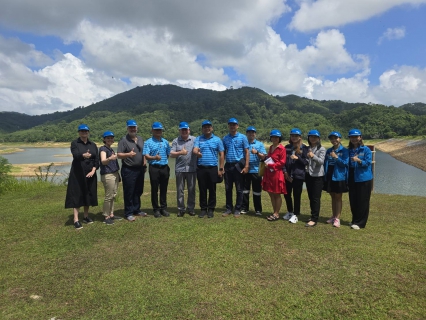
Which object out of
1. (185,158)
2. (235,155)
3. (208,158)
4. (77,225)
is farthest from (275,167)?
(77,225)

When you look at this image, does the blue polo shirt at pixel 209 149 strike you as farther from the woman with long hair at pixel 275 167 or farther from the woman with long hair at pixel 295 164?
the woman with long hair at pixel 295 164

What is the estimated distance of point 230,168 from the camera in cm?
609

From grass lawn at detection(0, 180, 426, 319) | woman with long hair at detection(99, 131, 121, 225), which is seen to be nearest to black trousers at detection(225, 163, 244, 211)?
grass lawn at detection(0, 180, 426, 319)

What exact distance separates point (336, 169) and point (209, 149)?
2.64 metres

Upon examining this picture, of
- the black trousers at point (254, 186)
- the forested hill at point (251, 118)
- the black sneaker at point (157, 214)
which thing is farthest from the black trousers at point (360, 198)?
the forested hill at point (251, 118)

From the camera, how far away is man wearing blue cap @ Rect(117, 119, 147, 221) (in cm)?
573

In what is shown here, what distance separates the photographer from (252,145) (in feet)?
20.0

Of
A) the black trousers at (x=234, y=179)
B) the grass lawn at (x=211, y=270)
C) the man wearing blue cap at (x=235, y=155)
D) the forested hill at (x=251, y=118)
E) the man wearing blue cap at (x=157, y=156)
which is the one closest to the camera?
the grass lawn at (x=211, y=270)

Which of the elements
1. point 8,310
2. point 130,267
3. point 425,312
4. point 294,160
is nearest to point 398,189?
point 294,160

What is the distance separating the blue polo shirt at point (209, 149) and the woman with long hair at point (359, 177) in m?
2.67

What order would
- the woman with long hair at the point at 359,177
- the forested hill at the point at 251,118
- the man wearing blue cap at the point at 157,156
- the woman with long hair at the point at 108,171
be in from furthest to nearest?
the forested hill at the point at 251,118
the man wearing blue cap at the point at 157,156
the woman with long hair at the point at 108,171
the woman with long hair at the point at 359,177

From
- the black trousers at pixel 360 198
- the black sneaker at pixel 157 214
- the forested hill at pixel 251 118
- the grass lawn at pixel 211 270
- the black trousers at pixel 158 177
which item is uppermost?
the forested hill at pixel 251 118

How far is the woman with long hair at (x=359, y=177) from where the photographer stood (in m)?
5.28

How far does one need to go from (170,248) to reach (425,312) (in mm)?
3379
